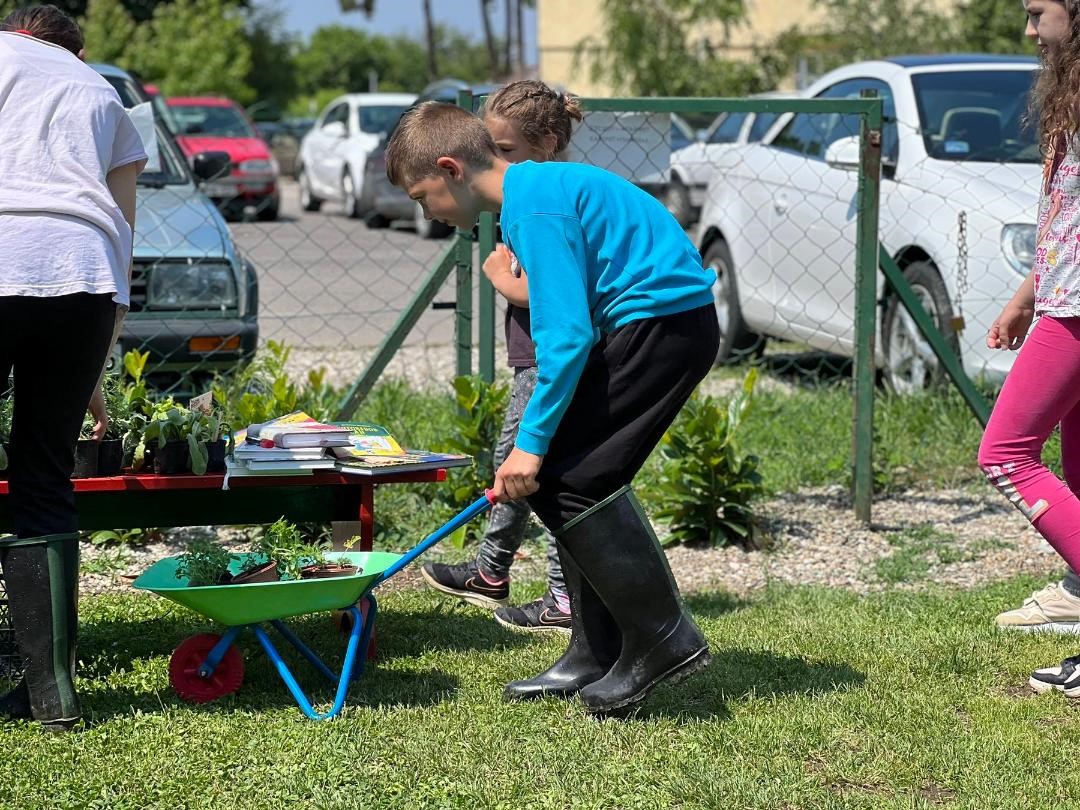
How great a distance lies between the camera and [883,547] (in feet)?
17.7

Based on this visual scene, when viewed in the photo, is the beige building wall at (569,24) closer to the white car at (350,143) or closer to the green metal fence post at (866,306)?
the white car at (350,143)

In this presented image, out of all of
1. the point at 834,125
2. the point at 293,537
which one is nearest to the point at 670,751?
the point at 293,537

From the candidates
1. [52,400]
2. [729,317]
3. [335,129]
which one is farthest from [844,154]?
[335,129]

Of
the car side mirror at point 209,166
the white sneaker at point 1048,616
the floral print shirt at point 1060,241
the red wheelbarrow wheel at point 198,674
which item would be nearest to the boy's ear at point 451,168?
the red wheelbarrow wheel at point 198,674

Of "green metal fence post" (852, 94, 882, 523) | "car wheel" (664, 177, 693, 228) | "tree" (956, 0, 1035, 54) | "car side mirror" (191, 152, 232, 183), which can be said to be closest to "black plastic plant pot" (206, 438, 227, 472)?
"green metal fence post" (852, 94, 882, 523)

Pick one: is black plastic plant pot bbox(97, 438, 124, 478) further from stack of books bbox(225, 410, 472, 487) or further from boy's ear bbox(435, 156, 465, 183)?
boy's ear bbox(435, 156, 465, 183)

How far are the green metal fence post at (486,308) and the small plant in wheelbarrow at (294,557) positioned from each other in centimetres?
161

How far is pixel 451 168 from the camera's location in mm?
3400

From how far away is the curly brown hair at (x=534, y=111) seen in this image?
4.08 metres

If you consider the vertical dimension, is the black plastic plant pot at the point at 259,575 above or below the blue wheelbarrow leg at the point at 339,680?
above

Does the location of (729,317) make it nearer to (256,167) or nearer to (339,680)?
(339,680)

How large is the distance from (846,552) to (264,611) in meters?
2.57

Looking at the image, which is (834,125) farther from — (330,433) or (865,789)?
(865,789)

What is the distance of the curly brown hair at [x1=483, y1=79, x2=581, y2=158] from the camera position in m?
4.08
